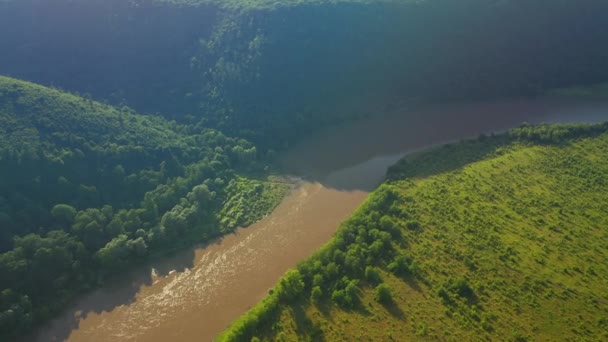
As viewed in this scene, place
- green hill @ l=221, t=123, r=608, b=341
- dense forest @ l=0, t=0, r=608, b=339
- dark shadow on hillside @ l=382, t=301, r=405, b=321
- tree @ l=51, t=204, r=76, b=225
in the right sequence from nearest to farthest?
green hill @ l=221, t=123, r=608, b=341 → dark shadow on hillside @ l=382, t=301, r=405, b=321 → dense forest @ l=0, t=0, r=608, b=339 → tree @ l=51, t=204, r=76, b=225

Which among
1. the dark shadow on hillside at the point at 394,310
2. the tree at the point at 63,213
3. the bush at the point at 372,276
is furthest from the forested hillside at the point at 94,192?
the dark shadow on hillside at the point at 394,310

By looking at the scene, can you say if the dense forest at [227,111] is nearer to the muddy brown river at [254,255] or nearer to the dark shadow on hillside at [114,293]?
the dark shadow on hillside at [114,293]

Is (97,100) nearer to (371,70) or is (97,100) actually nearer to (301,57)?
(301,57)

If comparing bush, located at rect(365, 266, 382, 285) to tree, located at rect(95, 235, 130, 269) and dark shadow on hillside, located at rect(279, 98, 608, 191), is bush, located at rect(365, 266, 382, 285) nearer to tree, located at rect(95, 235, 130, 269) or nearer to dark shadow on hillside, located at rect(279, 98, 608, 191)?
dark shadow on hillside, located at rect(279, 98, 608, 191)

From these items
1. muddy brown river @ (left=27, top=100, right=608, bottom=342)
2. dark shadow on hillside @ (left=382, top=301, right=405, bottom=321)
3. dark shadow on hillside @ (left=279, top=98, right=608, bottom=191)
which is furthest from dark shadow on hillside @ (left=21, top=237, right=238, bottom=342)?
dark shadow on hillside @ (left=382, top=301, right=405, bottom=321)

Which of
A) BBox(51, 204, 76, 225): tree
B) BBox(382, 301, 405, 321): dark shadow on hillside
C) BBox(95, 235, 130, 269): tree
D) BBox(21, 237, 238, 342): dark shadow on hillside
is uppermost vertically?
BBox(51, 204, 76, 225): tree

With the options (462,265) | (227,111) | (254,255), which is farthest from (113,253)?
(462,265)

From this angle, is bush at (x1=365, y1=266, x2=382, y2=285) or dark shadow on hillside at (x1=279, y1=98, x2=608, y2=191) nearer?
bush at (x1=365, y1=266, x2=382, y2=285)
